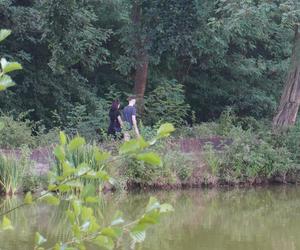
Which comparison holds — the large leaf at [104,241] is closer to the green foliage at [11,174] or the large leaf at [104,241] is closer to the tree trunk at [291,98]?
the green foliage at [11,174]

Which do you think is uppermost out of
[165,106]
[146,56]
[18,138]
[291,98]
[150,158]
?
[146,56]

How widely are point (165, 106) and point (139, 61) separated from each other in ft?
4.98

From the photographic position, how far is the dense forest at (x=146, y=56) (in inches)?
687

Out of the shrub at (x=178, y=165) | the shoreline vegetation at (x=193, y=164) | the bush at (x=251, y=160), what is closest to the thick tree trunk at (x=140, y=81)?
the shoreline vegetation at (x=193, y=164)

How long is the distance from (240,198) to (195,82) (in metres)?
10.9

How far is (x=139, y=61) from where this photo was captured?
1969cm

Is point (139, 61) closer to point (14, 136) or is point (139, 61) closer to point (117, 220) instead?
point (14, 136)

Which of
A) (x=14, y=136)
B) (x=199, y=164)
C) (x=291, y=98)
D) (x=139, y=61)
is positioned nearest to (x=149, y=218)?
(x=199, y=164)

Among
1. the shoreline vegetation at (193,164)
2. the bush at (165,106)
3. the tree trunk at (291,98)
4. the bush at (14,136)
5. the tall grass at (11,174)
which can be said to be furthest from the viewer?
the bush at (165,106)

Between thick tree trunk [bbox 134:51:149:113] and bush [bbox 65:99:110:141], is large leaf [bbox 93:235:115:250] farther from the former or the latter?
thick tree trunk [bbox 134:51:149:113]

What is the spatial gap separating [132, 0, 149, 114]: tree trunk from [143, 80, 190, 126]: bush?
25cm

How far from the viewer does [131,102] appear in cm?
1439

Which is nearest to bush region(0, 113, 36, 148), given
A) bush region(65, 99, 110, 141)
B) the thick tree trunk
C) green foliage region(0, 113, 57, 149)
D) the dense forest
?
green foliage region(0, 113, 57, 149)

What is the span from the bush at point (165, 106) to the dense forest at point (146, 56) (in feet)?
0.10
